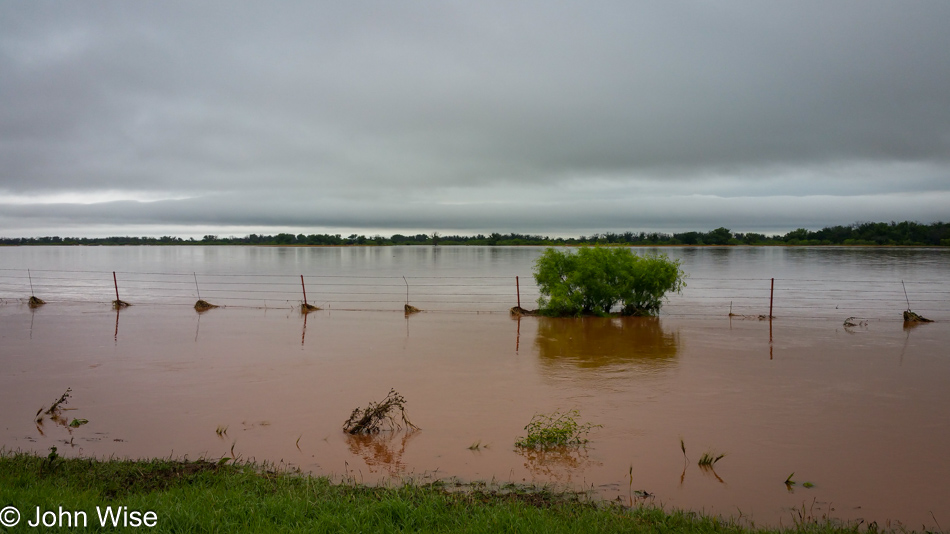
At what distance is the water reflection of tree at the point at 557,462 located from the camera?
547cm

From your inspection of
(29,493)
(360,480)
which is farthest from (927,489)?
(29,493)

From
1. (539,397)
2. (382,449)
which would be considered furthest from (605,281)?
(382,449)

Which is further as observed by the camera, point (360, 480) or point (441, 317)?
point (441, 317)

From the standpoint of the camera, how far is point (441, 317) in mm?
17297

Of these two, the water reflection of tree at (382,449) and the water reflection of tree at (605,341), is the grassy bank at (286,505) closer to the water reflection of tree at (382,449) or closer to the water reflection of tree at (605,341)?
the water reflection of tree at (382,449)

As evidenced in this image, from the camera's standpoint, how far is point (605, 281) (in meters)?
17.7

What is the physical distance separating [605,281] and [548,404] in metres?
10.5

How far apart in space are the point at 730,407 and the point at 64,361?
11489 mm

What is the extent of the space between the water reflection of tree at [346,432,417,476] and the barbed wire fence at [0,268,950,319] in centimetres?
1014

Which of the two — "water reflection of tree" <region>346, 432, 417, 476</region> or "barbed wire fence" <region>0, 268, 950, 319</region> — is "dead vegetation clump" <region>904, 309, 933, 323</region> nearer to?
"barbed wire fence" <region>0, 268, 950, 319</region>

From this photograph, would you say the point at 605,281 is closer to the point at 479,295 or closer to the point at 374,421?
the point at 479,295

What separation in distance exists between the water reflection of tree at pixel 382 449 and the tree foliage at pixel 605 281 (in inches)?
452

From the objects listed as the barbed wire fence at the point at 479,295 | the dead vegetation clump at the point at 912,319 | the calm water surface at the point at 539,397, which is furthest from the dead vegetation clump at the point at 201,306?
the dead vegetation clump at the point at 912,319

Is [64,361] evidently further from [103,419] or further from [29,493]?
[29,493]
